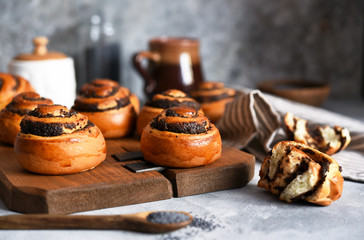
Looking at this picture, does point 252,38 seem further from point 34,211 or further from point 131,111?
point 34,211

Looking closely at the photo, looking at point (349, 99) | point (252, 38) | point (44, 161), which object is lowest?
point (349, 99)

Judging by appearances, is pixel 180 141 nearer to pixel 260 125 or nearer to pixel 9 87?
pixel 260 125

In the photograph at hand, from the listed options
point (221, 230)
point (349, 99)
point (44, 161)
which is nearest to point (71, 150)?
point (44, 161)

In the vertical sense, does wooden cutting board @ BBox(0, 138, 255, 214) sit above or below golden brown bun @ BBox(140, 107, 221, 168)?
below

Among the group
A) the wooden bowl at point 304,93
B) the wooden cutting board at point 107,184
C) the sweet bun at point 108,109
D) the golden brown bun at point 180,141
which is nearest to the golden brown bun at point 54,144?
the wooden cutting board at point 107,184

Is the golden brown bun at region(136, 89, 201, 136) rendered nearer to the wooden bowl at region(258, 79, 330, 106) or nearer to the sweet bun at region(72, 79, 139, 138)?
the sweet bun at region(72, 79, 139, 138)

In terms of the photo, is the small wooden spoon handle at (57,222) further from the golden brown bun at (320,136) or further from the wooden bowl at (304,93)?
the wooden bowl at (304,93)

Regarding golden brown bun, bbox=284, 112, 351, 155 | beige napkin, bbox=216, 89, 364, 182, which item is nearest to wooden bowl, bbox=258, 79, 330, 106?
beige napkin, bbox=216, 89, 364, 182
